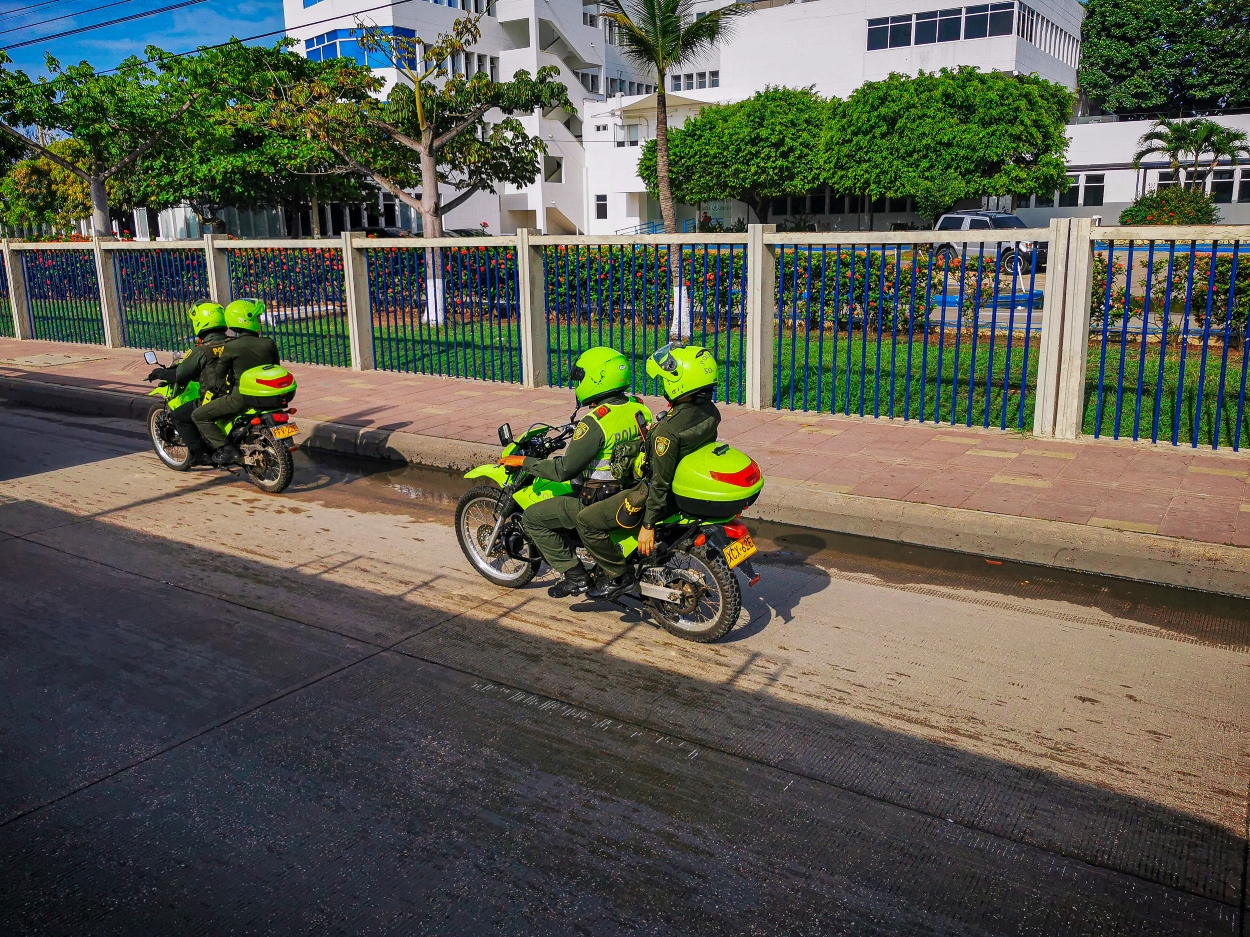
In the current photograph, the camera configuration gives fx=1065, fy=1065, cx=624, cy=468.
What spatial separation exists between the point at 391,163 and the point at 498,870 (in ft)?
94.9

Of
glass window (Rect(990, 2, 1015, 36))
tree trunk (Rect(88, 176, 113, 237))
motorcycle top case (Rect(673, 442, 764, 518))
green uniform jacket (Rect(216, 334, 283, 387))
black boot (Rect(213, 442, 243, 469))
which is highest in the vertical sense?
glass window (Rect(990, 2, 1015, 36))

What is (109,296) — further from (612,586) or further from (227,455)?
(612,586)

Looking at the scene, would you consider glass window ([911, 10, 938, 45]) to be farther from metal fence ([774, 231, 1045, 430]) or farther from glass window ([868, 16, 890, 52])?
metal fence ([774, 231, 1045, 430])

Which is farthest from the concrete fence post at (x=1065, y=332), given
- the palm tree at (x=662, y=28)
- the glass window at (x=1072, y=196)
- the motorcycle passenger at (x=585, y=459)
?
the glass window at (x=1072, y=196)

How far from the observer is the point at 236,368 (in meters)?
8.53

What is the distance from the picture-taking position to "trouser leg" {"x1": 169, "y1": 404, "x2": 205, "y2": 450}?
901cm

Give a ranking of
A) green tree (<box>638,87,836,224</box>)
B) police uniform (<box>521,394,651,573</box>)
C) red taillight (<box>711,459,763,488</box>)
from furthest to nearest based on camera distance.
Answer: green tree (<box>638,87,836,224</box>) < police uniform (<box>521,394,651,573</box>) < red taillight (<box>711,459,763,488</box>)

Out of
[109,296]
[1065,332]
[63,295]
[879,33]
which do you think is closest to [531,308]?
[1065,332]

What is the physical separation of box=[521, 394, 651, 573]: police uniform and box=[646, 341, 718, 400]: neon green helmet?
0.41 meters

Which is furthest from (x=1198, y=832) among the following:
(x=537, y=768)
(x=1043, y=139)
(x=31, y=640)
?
(x=1043, y=139)

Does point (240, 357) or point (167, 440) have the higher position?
point (240, 357)

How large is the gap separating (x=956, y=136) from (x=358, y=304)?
3513 cm

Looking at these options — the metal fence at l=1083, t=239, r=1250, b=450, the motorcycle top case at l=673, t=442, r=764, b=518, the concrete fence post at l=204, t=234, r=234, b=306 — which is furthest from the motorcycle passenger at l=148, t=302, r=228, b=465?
the concrete fence post at l=204, t=234, r=234, b=306

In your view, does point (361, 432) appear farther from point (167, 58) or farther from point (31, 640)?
point (167, 58)
